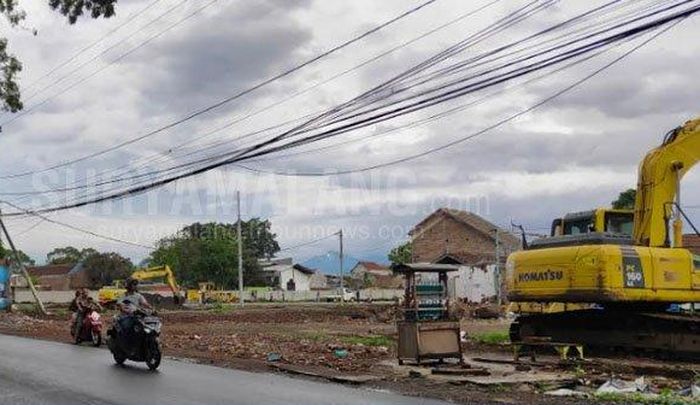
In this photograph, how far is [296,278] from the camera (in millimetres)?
126625

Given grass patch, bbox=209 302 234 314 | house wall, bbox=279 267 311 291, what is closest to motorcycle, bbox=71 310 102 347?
grass patch, bbox=209 302 234 314

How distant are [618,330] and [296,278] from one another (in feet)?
358

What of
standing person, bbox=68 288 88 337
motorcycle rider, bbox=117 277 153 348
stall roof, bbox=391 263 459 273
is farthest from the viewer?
standing person, bbox=68 288 88 337

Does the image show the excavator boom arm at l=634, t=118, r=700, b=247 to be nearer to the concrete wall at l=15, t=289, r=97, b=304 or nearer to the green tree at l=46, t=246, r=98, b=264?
the concrete wall at l=15, t=289, r=97, b=304

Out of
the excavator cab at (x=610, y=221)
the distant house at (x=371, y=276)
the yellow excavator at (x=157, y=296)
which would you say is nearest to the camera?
the excavator cab at (x=610, y=221)

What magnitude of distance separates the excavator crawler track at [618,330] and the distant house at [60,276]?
98692 mm

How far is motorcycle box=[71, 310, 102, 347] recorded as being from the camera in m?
22.9

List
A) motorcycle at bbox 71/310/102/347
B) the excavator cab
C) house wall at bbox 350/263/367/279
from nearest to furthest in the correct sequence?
the excavator cab → motorcycle at bbox 71/310/102/347 → house wall at bbox 350/263/367/279

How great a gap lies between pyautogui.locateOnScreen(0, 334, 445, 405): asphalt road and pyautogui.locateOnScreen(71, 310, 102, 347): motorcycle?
5287mm

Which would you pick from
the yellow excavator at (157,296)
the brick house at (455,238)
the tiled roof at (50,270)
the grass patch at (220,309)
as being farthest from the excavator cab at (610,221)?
the tiled roof at (50,270)

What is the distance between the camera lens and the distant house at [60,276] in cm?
11675

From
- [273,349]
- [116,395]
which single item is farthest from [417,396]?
[273,349]

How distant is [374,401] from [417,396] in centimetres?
97

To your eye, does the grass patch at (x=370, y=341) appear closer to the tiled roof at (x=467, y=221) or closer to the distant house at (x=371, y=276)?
the tiled roof at (x=467, y=221)
